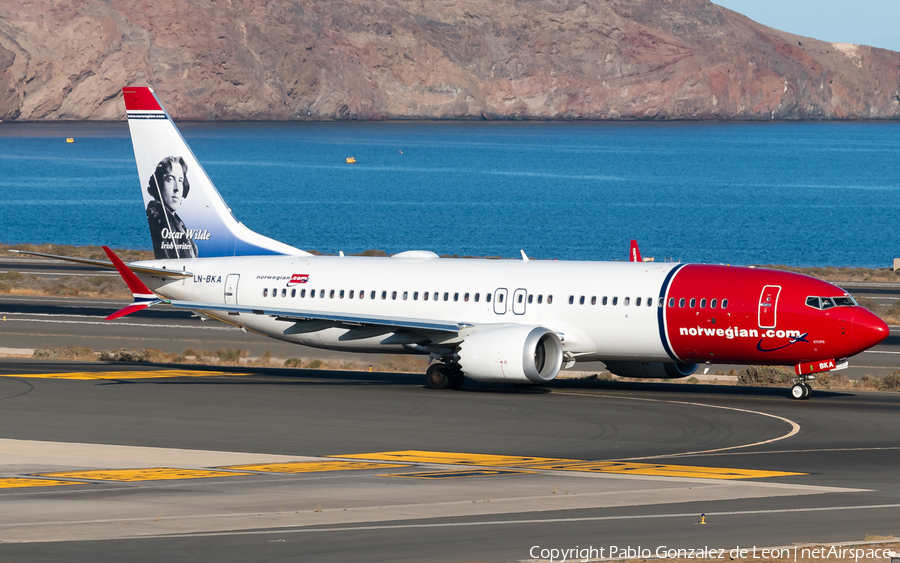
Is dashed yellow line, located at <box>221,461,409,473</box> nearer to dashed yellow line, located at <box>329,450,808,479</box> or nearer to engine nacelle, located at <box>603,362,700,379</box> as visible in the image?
dashed yellow line, located at <box>329,450,808,479</box>

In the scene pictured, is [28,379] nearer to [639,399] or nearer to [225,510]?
[639,399]

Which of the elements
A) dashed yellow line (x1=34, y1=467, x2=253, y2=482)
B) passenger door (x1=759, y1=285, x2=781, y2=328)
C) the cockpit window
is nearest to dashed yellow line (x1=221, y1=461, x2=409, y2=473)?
dashed yellow line (x1=34, y1=467, x2=253, y2=482)

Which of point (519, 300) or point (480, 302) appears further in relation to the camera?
point (480, 302)

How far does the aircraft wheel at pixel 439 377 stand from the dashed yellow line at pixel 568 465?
12.1 meters

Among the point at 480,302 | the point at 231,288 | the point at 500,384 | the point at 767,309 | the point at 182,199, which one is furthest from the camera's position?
the point at 182,199

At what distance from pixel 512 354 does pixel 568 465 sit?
12.0 metres

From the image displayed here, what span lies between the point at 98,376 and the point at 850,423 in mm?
24603

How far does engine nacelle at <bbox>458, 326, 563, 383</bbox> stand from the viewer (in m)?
39.6

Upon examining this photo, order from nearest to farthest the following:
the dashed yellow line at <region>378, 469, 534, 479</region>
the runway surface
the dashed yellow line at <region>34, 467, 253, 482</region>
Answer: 1. the runway surface
2. the dashed yellow line at <region>34, 467, 253, 482</region>
3. the dashed yellow line at <region>378, 469, 534, 479</region>

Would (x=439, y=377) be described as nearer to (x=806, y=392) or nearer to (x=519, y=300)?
(x=519, y=300)

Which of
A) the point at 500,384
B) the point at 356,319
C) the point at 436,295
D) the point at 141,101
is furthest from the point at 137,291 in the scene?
the point at 500,384

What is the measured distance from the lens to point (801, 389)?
40.0 metres

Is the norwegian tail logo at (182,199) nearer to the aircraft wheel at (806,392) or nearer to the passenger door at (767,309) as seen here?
the passenger door at (767,309)

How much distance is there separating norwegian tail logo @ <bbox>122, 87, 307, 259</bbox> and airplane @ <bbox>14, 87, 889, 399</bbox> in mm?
45
